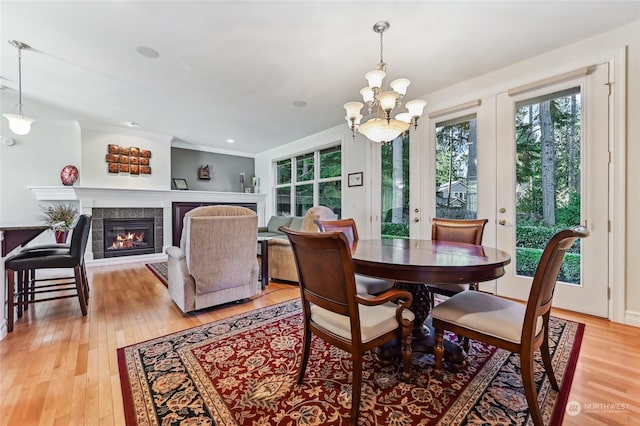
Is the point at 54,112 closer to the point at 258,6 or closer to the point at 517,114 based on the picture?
the point at 258,6

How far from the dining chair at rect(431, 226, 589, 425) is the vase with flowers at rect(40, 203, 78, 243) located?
5751mm

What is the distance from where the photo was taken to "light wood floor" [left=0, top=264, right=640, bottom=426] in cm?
131

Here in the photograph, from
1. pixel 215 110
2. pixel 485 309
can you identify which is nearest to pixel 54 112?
pixel 215 110

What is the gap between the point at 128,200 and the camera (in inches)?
201

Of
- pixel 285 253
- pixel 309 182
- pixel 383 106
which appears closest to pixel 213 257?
pixel 285 253

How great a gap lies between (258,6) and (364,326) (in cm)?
230

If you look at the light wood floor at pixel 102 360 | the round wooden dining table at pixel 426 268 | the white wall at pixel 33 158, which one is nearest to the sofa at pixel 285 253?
the light wood floor at pixel 102 360

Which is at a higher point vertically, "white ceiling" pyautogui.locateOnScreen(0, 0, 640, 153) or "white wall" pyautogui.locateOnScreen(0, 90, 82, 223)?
"white ceiling" pyautogui.locateOnScreen(0, 0, 640, 153)

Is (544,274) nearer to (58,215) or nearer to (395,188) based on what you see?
(395,188)

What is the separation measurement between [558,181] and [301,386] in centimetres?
300

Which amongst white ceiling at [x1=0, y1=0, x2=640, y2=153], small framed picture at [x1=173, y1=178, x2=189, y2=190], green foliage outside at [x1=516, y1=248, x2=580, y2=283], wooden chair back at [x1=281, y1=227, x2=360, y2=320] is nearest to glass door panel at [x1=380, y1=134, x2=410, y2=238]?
white ceiling at [x1=0, y1=0, x2=640, y2=153]

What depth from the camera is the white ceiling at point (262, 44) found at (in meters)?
2.03

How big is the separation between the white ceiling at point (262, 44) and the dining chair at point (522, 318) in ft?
6.24

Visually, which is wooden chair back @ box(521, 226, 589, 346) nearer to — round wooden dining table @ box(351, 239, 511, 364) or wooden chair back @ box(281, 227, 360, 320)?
round wooden dining table @ box(351, 239, 511, 364)
